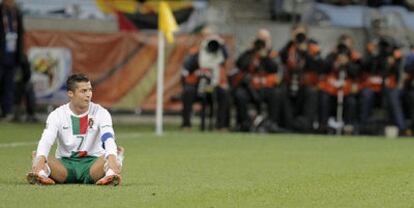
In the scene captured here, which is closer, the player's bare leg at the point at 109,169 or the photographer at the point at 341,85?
the player's bare leg at the point at 109,169

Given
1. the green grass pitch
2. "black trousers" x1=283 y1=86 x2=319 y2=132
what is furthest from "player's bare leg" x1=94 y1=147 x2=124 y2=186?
"black trousers" x1=283 y1=86 x2=319 y2=132

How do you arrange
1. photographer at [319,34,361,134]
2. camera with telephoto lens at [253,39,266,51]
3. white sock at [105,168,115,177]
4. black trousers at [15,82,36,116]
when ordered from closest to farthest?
white sock at [105,168,115,177] < camera with telephoto lens at [253,39,266,51] < photographer at [319,34,361,134] < black trousers at [15,82,36,116]

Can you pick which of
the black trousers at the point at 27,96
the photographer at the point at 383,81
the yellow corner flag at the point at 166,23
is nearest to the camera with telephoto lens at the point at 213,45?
the yellow corner flag at the point at 166,23

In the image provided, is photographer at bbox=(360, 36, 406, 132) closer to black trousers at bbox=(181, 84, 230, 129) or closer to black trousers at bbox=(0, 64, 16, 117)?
black trousers at bbox=(181, 84, 230, 129)

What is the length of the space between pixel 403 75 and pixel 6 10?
27.0 feet

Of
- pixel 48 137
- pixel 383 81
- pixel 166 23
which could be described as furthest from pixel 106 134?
pixel 383 81

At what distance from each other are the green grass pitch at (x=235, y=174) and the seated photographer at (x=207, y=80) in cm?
230

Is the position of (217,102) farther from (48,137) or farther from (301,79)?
(48,137)

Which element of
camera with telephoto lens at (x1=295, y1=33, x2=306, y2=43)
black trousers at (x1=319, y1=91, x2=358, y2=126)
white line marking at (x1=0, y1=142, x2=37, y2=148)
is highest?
camera with telephoto lens at (x1=295, y1=33, x2=306, y2=43)

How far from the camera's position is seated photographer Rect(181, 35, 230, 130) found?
23.2m

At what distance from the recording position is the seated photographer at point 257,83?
23.5m

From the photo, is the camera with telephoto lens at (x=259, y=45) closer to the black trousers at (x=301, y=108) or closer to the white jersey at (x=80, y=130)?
the black trousers at (x=301, y=108)

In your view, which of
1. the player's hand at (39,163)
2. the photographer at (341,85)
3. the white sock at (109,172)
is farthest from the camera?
the photographer at (341,85)

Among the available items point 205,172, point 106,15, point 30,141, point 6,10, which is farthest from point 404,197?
point 106,15
